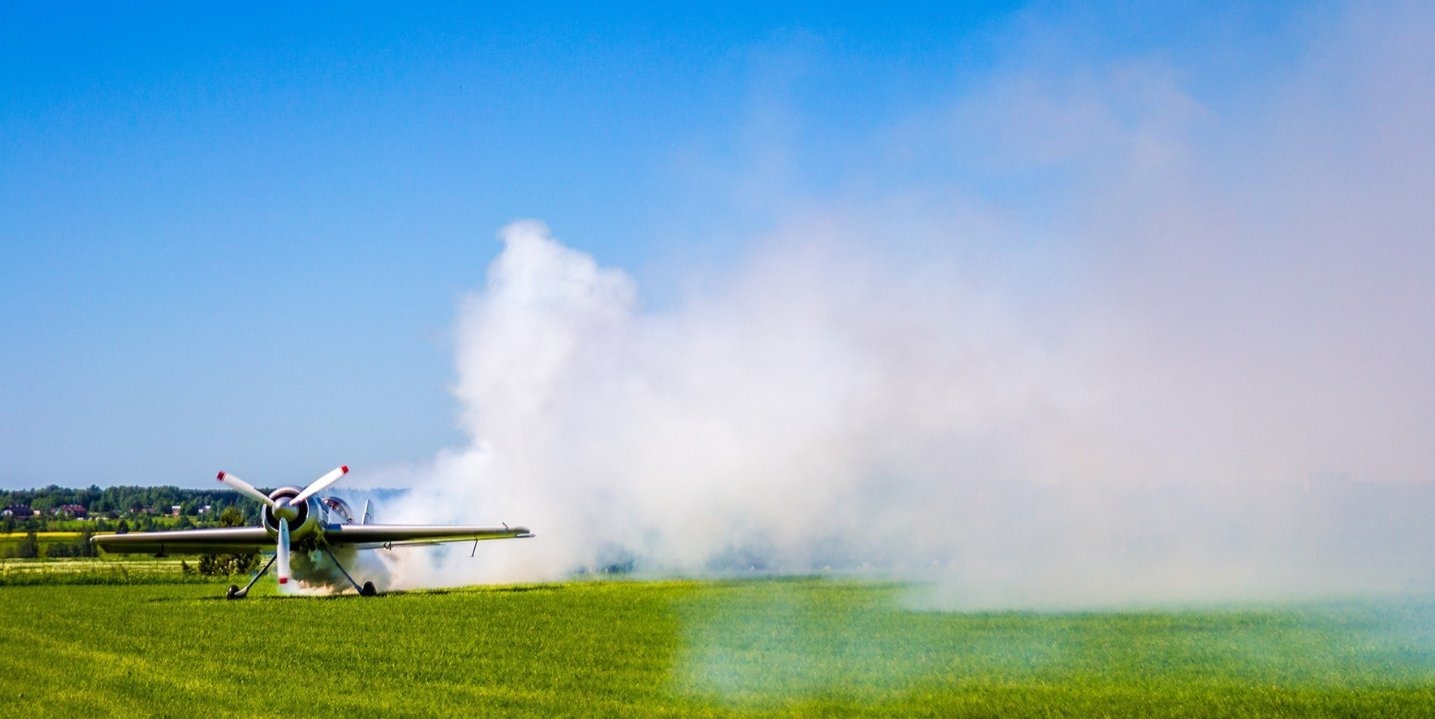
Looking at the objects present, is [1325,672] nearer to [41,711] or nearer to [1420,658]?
[1420,658]

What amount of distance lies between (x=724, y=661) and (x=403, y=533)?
111ft

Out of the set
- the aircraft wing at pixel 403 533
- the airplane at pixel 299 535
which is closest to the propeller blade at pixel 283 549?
the airplane at pixel 299 535

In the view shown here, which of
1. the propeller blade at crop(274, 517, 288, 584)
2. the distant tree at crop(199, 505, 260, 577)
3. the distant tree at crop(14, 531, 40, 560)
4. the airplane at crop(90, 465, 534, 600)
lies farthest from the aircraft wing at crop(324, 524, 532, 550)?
the distant tree at crop(14, 531, 40, 560)

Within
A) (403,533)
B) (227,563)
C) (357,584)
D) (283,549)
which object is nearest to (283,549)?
(283,549)

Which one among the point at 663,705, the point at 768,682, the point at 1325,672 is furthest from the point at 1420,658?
the point at 663,705

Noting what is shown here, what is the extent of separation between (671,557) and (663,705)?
2149 inches

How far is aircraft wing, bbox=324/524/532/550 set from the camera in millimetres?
55312

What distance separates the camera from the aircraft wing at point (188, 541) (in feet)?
176

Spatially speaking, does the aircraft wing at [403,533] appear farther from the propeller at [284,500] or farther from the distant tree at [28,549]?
the distant tree at [28,549]

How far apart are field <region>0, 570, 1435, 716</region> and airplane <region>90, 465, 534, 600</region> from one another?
8.58m

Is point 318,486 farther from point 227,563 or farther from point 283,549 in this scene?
point 227,563

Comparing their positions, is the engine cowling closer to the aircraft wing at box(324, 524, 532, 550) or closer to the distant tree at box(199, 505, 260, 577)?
the aircraft wing at box(324, 524, 532, 550)

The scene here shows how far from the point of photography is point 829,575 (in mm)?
68750

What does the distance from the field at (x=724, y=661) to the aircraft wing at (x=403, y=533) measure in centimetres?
1197
